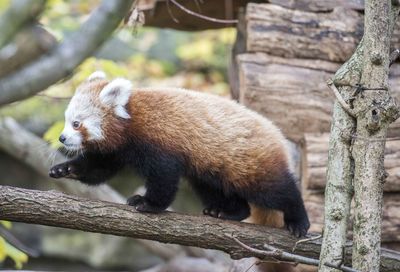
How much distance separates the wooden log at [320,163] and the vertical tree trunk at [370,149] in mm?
1688

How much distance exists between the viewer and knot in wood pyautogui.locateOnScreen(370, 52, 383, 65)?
10.7ft

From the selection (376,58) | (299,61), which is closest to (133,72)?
(299,61)

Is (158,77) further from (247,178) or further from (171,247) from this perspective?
(247,178)

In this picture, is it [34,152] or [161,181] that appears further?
[34,152]

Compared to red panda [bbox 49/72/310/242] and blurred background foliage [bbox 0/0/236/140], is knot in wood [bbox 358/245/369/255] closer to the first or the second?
Result: red panda [bbox 49/72/310/242]

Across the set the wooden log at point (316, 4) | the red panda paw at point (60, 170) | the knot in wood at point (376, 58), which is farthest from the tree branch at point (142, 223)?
the wooden log at point (316, 4)

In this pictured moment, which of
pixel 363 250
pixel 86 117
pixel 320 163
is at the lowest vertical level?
pixel 363 250

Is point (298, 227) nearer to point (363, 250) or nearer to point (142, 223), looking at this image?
point (363, 250)

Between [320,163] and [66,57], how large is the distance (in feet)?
8.57

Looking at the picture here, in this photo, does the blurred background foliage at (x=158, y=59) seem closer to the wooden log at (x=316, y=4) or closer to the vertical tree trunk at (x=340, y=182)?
the wooden log at (x=316, y=4)

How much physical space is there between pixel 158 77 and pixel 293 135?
4.43 m

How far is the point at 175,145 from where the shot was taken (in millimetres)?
3979

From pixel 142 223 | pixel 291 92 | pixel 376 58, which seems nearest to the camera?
pixel 376 58

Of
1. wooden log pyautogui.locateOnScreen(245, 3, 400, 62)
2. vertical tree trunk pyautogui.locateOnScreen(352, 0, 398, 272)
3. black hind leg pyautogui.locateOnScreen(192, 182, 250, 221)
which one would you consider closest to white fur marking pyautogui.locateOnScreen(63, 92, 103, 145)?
black hind leg pyautogui.locateOnScreen(192, 182, 250, 221)
